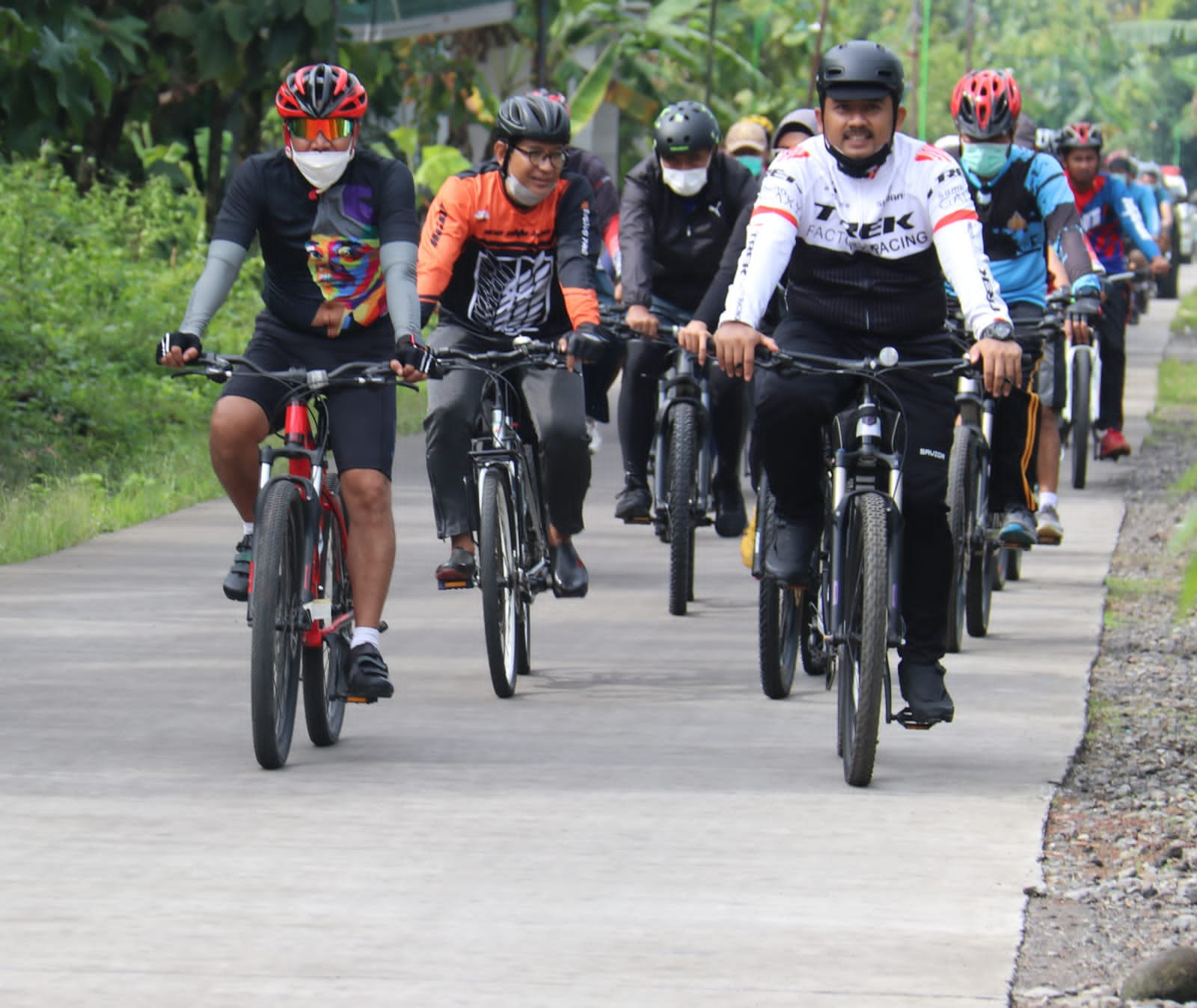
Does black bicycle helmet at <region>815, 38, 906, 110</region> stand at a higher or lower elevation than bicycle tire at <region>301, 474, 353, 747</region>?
higher

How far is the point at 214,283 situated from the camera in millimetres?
7105

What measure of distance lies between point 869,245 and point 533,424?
2.05 metres

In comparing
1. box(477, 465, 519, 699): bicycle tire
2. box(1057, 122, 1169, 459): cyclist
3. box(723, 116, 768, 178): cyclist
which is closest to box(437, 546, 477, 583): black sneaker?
box(477, 465, 519, 699): bicycle tire

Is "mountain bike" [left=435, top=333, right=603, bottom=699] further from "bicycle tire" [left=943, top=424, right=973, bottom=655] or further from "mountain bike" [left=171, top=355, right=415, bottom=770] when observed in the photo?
"bicycle tire" [left=943, top=424, right=973, bottom=655]

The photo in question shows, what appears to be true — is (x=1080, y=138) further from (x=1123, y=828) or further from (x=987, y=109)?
(x=1123, y=828)

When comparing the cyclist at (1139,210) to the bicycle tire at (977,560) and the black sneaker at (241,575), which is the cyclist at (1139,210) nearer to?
the bicycle tire at (977,560)

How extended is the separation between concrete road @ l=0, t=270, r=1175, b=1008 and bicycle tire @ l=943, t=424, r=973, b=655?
0.14 metres

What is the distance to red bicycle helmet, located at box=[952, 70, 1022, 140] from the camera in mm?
9820

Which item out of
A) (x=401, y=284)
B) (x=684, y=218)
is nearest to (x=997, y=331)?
(x=401, y=284)

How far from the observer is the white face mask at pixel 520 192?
28.5 feet

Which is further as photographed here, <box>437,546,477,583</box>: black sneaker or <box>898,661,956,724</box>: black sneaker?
<box>437,546,477,583</box>: black sneaker

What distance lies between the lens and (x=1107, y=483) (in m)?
15.6

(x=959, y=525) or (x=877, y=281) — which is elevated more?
(x=877, y=281)

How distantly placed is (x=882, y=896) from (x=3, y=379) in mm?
10594
